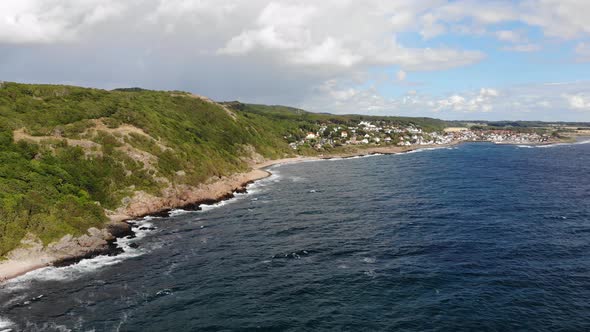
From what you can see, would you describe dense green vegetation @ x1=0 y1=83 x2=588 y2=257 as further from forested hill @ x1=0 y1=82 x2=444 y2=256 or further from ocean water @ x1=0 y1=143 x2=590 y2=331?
ocean water @ x1=0 y1=143 x2=590 y2=331

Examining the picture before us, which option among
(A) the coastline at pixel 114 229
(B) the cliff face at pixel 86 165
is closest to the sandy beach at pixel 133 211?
(A) the coastline at pixel 114 229

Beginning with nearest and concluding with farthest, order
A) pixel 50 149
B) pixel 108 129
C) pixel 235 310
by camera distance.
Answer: pixel 235 310
pixel 50 149
pixel 108 129

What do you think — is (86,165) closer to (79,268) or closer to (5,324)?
(79,268)

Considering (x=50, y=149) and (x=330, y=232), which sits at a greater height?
(x=50, y=149)

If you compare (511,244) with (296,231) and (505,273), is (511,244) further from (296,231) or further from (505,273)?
(296,231)

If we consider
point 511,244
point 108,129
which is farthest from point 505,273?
point 108,129

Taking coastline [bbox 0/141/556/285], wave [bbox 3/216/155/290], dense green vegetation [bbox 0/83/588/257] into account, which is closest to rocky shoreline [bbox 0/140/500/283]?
coastline [bbox 0/141/556/285]

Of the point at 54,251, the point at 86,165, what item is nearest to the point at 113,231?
the point at 54,251
